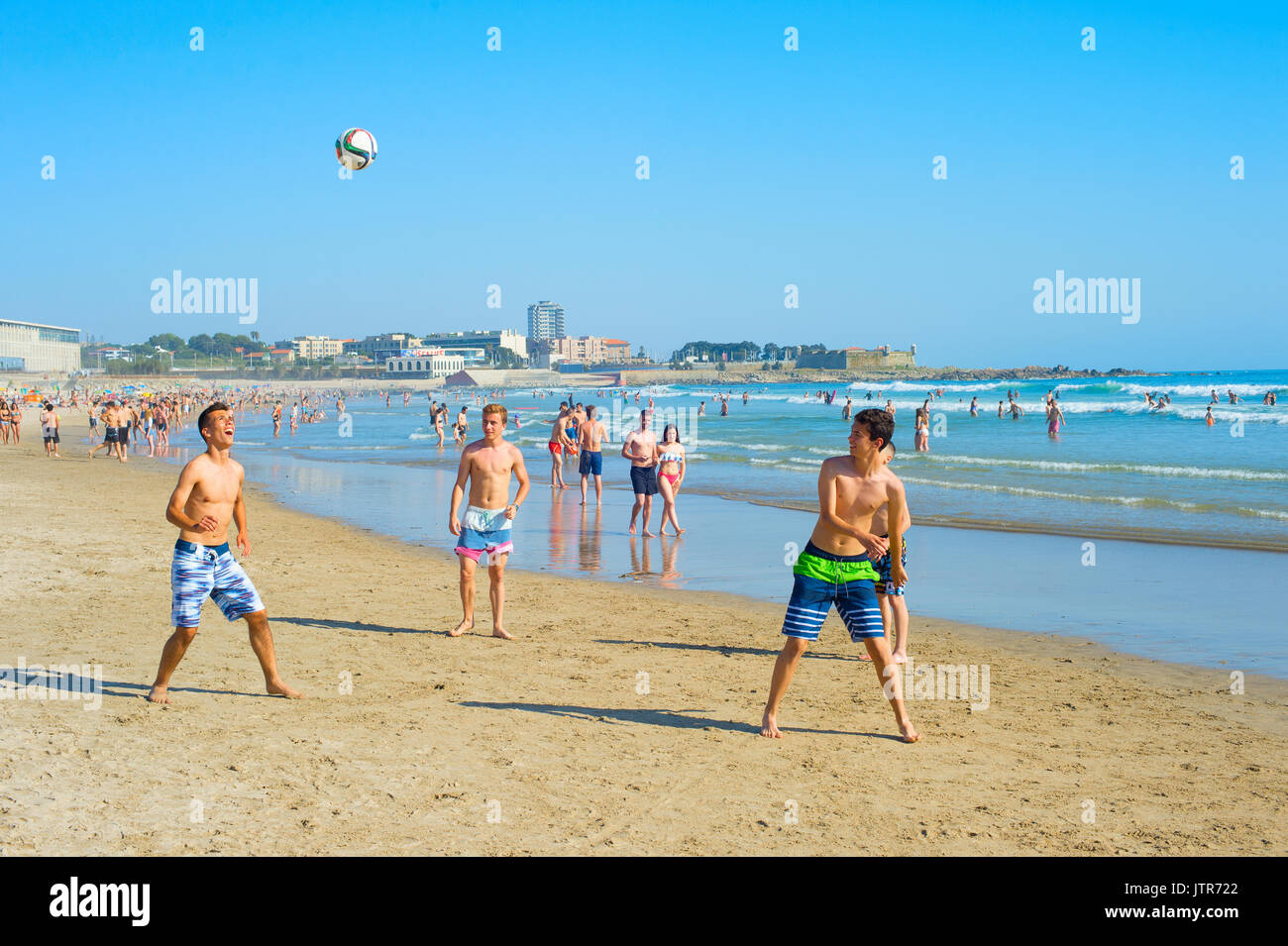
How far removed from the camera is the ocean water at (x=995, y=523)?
9.08m

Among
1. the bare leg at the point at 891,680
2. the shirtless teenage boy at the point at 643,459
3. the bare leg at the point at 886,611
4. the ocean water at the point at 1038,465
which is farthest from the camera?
the ocean water at the point at 1038,465

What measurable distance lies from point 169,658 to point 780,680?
344 cm

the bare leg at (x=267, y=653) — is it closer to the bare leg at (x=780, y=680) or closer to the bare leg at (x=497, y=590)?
the bare leg at (x=497, y=590)

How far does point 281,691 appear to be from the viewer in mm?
5973

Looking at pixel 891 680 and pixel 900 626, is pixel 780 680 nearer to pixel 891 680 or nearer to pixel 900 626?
pixel 891 680

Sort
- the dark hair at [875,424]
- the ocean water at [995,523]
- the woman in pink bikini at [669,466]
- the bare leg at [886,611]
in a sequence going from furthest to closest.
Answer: the woman in pink bikini at [669,466] → the ocean water at [995,523] → the bare leg at [886,611] → the dark hair at [875,424]

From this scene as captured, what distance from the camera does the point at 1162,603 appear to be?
9328mm

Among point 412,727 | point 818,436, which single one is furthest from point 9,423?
point 412,727

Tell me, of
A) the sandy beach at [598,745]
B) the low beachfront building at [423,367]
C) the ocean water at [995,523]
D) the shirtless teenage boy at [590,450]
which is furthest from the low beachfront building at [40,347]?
the sandy beach at [598,745]

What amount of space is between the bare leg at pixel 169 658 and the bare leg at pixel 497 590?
236 centimetres

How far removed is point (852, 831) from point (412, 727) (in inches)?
98.3

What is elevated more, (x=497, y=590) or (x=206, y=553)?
(x=206, y=553)

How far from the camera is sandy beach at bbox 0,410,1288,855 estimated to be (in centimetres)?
414

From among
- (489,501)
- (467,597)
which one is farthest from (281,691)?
(489,501)
